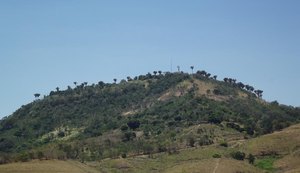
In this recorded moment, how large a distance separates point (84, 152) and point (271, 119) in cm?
7035

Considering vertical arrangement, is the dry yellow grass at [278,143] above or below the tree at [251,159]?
above

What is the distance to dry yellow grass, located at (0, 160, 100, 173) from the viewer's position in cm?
11791

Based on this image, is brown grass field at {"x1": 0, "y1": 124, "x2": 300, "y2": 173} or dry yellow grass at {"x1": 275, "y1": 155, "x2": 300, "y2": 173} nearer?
brown grass field at {"x1": 0, "y1": 124, "x2": 300, "y2": 173}

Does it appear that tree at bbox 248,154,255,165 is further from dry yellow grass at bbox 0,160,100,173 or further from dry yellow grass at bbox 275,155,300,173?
dry yellow grass at bbox 0,160,100,173

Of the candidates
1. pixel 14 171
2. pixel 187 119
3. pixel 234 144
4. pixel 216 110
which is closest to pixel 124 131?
pixel 187 119

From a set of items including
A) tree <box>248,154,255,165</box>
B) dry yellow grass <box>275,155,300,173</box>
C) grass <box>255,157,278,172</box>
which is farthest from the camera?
tree <box>248,154,255,165</box>

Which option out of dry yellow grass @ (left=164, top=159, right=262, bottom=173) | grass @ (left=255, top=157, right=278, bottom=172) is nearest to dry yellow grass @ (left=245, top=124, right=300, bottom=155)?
grass @ (left=255, top=157, right=278, bottom=172)

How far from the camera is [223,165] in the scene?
124938 millimetres

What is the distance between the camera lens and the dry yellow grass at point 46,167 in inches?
4642

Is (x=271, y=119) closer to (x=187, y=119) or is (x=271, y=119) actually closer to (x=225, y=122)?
(x=225, y=122)

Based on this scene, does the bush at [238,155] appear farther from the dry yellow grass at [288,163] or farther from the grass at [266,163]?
the dry yellow grass at [288,163]

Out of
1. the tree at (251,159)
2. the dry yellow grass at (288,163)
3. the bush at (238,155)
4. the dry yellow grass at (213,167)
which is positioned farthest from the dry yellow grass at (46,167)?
the dry yellow grass at (288,163)

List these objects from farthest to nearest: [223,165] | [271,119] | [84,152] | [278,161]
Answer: [271,119]
[84,152]
[278,161]
[223,165]

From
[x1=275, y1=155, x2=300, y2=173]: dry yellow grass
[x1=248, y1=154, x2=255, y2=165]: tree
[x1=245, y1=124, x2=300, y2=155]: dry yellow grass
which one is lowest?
[x1=275, y1=155, x2=300, y2=173]: dry yellow grass
